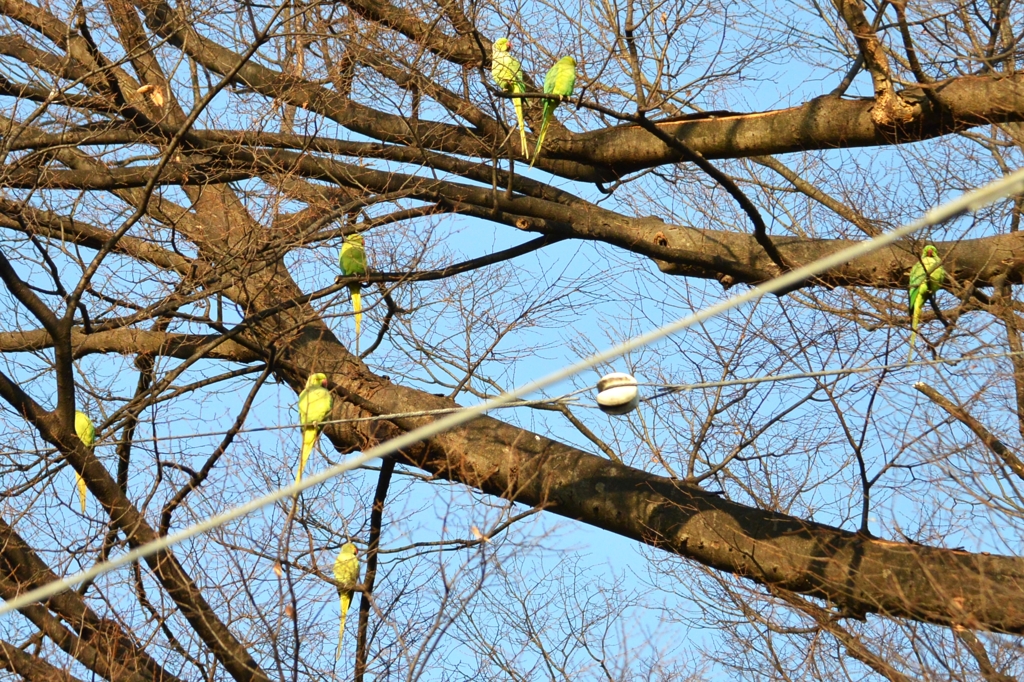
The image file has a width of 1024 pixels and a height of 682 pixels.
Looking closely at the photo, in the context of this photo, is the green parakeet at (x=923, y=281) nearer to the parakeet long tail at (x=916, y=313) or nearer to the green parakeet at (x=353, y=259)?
the parakeet long tail at (x=916, y=313)

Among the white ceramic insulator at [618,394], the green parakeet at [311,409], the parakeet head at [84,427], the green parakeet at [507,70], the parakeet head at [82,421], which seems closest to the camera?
the white ceramic insulator at [618,394]

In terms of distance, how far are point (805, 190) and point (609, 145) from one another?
6.93 feet

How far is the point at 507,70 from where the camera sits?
5891 millimetres

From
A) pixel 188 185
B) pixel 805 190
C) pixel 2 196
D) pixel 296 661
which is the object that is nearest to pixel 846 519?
pixel 805 190

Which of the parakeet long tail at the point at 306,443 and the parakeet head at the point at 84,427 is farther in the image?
the parakeet head at the point at 84,427

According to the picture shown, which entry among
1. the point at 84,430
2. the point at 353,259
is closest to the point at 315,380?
Result: the point at 353,259

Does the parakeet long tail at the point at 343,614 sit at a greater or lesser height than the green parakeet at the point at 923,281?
lesser

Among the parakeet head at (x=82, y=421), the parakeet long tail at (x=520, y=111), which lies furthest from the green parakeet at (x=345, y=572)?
the parakeet long tail at (x=520, y=111)

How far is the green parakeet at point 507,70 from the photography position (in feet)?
19.1

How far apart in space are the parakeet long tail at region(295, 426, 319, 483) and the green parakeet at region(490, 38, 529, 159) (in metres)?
1.98

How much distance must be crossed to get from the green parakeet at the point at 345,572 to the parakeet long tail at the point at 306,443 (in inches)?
16.8

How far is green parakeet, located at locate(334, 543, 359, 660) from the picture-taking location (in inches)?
205

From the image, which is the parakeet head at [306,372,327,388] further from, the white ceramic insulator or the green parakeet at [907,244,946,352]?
the green parakeet at [907,244,946,352]

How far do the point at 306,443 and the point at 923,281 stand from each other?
3270mm
